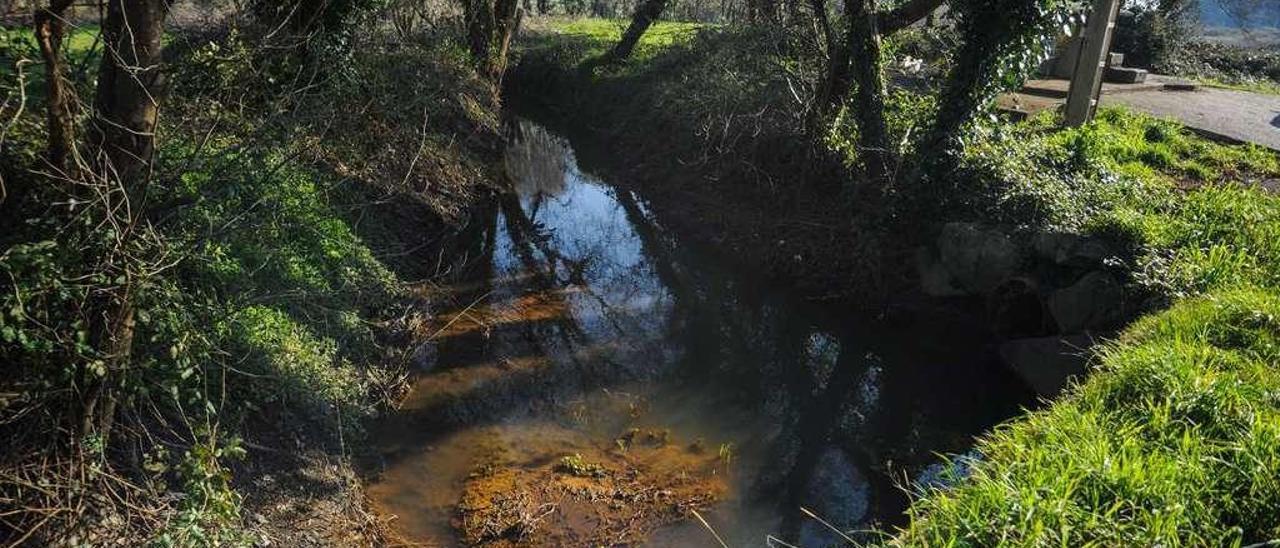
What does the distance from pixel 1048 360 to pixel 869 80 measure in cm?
462

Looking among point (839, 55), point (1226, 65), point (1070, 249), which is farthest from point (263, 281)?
point (1226, 65)

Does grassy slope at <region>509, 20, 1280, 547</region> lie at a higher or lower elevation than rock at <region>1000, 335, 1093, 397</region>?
higher

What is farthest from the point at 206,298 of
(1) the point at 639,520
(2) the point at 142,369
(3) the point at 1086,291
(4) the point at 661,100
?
(4) the point at 661,100

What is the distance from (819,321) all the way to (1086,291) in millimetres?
2990

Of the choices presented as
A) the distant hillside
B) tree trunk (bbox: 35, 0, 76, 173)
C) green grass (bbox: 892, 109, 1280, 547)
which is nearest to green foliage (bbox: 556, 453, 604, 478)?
green grass (bbox: 892, 109, 1280, 547)

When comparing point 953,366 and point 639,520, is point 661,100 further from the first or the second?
point 639,520

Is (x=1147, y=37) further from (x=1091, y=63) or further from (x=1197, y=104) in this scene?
(x=1091, y=63)

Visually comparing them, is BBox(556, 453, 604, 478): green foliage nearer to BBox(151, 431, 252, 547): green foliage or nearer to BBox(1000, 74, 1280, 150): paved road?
BBox(151, 431, 252, 547): green foliage

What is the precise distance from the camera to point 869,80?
11.3 m

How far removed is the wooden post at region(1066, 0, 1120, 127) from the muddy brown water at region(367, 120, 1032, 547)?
4069 mm

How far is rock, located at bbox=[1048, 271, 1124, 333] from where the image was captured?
812cm

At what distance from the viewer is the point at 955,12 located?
10234 mm

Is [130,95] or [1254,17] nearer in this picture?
[130,95]

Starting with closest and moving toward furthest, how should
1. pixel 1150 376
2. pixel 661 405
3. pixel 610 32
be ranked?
pixel 1150 376, pixel 661 405, pixel 610 32
